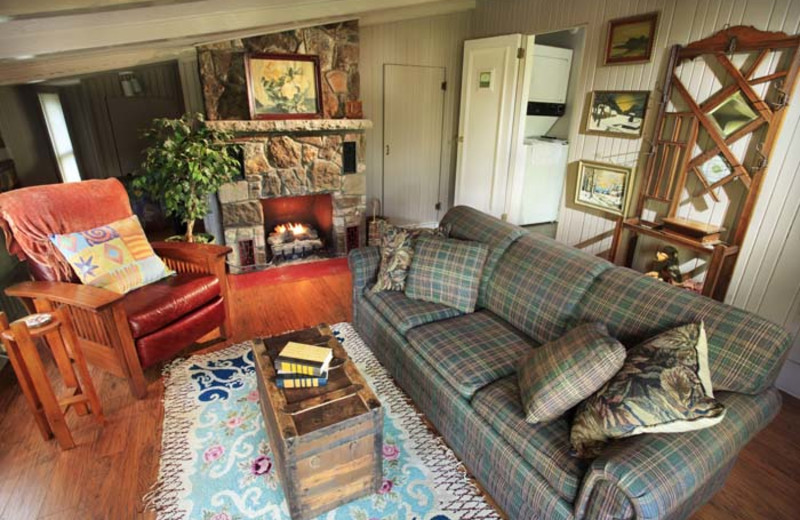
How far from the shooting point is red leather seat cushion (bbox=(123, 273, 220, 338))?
2.14 metres

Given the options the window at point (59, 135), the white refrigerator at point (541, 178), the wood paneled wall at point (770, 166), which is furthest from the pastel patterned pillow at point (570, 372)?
the window at point (59, 135)

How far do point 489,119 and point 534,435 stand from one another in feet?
11.6

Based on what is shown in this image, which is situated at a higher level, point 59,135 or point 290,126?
point 290,126

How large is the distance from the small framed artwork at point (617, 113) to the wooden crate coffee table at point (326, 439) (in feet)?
9.16

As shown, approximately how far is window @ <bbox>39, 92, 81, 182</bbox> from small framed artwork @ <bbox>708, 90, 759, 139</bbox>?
17.3 ft

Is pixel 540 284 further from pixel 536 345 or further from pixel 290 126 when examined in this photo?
pixel 290 126

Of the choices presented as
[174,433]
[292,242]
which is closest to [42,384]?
[174,433]

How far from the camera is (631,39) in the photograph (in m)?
2.99

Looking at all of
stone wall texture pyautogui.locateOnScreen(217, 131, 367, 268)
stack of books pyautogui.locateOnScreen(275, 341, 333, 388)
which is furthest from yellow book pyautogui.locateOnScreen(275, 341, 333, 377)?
stone wall texture pyautogui.locateOnScreen(217, 131, 367, 268)

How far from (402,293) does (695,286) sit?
6.58 ft

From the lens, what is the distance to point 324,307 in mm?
3262

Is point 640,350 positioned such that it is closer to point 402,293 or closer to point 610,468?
point 610,468

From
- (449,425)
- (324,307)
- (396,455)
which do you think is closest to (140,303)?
(324,307)

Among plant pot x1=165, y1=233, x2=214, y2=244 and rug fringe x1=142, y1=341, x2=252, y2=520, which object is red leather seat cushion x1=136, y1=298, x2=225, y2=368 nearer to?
rug fringe x1=142, y1=341, x2=252, y2=520
